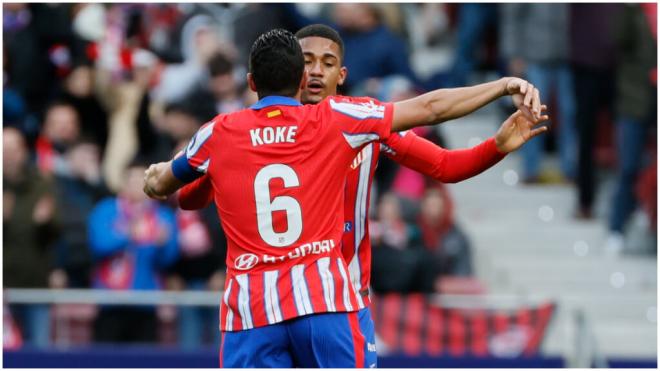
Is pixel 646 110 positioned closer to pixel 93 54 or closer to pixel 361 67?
pixel 361 67

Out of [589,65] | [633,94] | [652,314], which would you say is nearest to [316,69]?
[652,314]

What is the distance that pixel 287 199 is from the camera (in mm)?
5734

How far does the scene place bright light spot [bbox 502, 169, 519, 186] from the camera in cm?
1388

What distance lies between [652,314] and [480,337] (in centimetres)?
132

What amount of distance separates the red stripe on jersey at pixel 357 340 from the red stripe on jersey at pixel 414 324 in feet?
14.0

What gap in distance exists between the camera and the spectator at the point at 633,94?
40.0ft

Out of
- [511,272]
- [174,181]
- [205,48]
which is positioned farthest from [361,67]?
[174,181]

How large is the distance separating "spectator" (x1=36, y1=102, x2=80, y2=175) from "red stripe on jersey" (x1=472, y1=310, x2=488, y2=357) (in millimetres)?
3480

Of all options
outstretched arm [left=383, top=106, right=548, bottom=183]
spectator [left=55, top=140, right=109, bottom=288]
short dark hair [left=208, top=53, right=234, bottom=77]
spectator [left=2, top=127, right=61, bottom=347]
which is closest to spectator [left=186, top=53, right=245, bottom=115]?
short dark hair [left=208, top=53, right=234, bottom=77]

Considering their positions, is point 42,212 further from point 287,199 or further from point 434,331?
point 287,199

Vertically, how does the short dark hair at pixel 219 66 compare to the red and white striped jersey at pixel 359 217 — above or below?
above

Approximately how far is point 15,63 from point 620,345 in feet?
17.5

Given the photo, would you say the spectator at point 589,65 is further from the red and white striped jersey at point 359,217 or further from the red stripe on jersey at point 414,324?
the red and white striped jersey at point 359,217

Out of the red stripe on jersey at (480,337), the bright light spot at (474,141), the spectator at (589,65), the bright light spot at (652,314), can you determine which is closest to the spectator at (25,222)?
the red stripe on jersey at (480,337)
